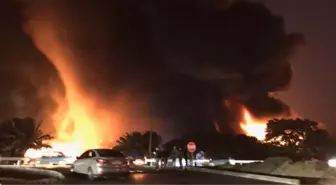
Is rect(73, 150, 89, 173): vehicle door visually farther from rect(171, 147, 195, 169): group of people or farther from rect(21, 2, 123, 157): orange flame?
rect(21, 2, 123, 157): orange flame

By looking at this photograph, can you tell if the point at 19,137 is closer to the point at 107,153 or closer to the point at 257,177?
the point at 107,153

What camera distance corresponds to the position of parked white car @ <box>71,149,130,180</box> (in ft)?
74.4

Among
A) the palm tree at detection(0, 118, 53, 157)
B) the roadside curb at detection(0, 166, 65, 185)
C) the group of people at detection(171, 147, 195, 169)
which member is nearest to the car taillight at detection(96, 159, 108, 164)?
the roadside curb at detection(0, 166, 65, 185)

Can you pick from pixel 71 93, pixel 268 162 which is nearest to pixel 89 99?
pixel 71 93

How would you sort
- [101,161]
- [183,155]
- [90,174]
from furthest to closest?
[183,155] → [90,174] → [101,161]

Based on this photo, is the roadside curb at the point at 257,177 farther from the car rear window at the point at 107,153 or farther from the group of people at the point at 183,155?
the car rear window at the point at 107,153

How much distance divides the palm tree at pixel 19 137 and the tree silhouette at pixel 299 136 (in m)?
27.7

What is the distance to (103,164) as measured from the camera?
22672 mm

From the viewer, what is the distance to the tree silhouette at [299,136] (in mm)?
57472

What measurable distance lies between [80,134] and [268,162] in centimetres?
4982

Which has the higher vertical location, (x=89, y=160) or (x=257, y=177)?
(x=89, y=160)

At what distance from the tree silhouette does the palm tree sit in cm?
2770

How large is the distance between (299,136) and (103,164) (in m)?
43.3

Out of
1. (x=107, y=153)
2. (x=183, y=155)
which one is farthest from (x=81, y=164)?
(x=183, y=155)
